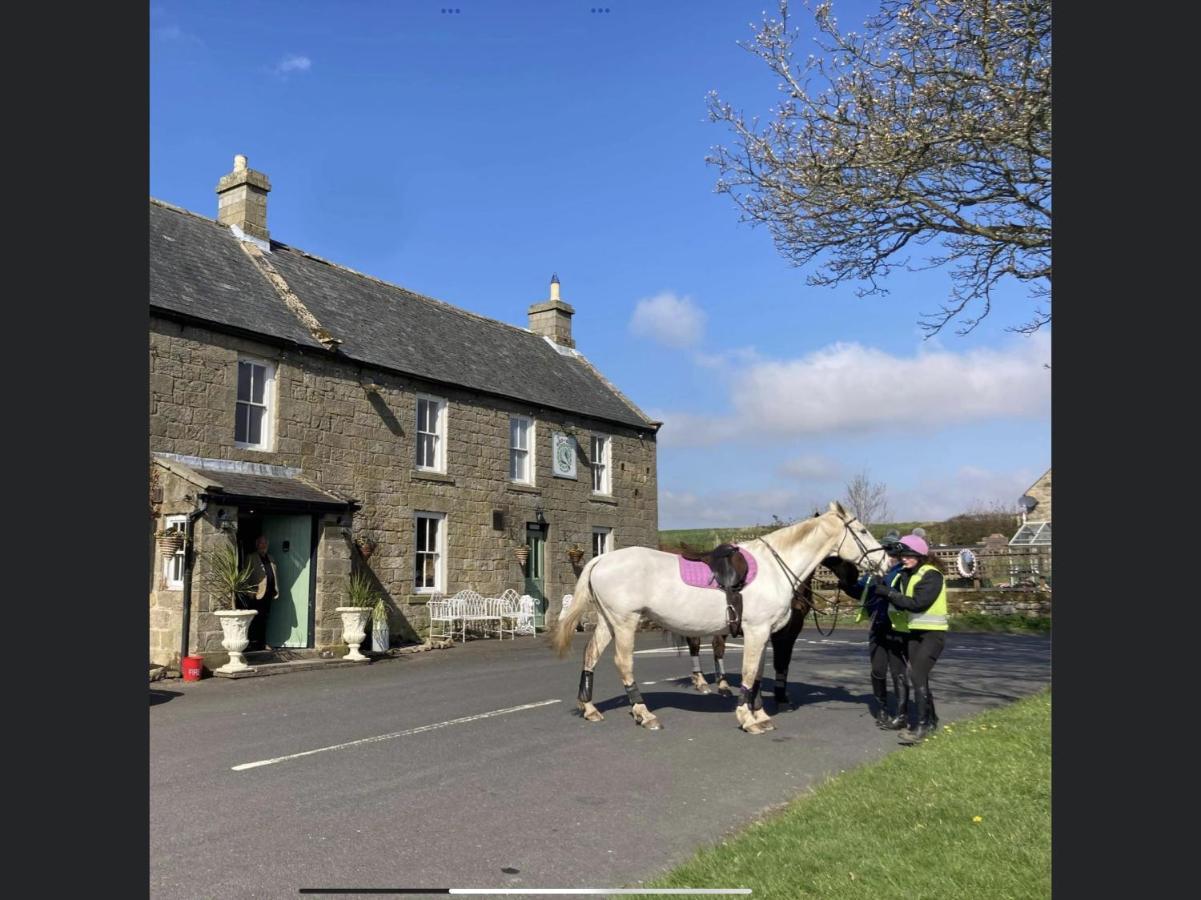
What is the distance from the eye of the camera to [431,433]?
19172 millimetres

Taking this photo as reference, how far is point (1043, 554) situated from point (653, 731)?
2425cm

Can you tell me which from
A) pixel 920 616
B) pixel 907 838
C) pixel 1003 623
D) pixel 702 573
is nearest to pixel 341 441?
pixel 702 573

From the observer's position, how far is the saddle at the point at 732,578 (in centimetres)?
834

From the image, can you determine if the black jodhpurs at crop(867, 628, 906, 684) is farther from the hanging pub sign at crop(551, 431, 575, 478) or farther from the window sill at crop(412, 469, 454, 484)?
the hanging pub sign at crop(551, 431, 575, 478)

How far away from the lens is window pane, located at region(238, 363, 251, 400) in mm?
15305

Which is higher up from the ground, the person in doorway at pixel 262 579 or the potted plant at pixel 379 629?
the person in doorway at pixel 262 579

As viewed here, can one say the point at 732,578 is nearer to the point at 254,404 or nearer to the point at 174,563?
the point at 174,563

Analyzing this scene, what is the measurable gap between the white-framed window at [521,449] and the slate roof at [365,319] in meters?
0.67

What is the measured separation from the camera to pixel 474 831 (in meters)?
5.14

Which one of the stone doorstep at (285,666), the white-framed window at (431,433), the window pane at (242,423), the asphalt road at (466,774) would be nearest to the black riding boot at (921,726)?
the asphalt road at (466,774)

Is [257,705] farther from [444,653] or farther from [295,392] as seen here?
[295,392]

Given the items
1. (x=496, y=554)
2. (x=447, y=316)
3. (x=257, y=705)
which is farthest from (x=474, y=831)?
(x=447, y=316)

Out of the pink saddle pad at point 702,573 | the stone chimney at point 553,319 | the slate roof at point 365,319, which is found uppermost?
the stone chimney at point 553,319

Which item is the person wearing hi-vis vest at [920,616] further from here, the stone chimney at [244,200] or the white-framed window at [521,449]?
the stone chimney at [244,200]
